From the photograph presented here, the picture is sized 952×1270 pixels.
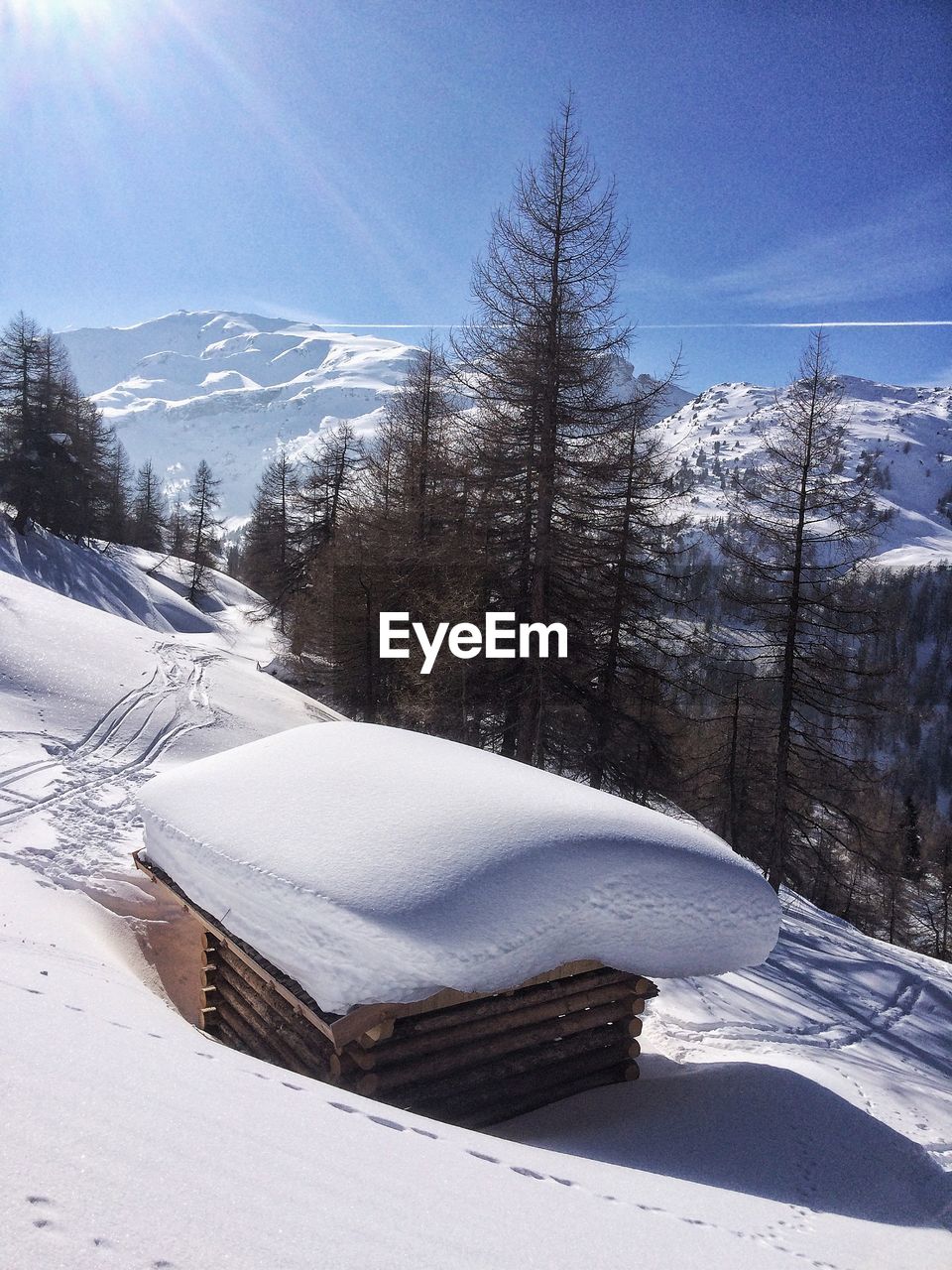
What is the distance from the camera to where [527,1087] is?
561 centimetres

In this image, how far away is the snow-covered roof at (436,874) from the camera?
4.45 m

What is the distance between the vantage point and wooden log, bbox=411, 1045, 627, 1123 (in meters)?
5.18

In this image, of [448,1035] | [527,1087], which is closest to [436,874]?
[448,1035]

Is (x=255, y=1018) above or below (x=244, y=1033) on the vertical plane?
above

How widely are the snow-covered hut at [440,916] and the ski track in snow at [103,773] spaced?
2592 millimetres

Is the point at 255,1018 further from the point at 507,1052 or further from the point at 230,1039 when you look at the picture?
the point at 507,1052

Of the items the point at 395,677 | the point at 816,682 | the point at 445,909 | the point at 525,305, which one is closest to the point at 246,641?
the point at 395,677

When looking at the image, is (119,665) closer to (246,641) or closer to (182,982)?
(182,982)

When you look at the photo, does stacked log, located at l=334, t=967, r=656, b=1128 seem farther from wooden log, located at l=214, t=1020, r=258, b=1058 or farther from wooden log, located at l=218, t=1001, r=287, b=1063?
wooden log, located at l=214, t=1020, r=258, b=1058

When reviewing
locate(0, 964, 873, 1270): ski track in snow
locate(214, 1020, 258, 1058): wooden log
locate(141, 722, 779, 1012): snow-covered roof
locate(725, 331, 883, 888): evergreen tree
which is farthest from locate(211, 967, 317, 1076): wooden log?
locate(725, 331, 883, 888): evergreen tree

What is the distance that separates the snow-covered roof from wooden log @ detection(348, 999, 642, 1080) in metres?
0.73

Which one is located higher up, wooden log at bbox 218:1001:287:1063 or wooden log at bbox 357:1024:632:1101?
wooden log at bbox 357:1024:632:1101

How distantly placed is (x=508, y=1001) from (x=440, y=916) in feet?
5.12

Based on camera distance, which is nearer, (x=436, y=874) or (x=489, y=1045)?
(x=436, y=874)
